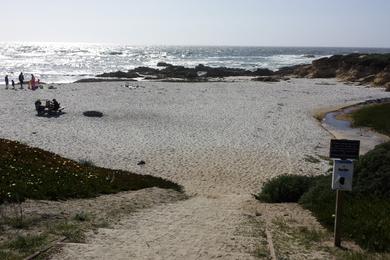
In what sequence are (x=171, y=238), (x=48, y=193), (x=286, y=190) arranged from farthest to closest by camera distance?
(x=286, y=190)
(x=48, y=193)
(x=171, y=238)

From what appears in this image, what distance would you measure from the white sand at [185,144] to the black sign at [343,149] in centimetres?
206


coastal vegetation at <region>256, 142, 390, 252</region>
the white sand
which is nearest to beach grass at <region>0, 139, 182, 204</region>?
the white sand

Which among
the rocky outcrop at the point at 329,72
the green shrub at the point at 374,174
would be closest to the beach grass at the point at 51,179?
the green shrub at the point at 374,174

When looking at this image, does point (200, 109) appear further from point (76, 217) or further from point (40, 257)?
point (40, 257)

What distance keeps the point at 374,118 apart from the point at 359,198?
22.9 metres

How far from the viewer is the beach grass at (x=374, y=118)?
28984 mm

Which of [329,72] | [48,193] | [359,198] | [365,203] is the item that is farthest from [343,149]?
[329,72]

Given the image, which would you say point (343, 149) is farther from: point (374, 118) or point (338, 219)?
point (374, 118)

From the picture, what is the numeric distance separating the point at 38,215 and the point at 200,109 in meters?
25.5

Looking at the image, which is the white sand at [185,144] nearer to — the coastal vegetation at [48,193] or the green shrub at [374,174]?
the coastal vegetation at [48,193]

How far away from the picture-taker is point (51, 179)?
12547 millimetres

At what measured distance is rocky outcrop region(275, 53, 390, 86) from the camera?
198ft

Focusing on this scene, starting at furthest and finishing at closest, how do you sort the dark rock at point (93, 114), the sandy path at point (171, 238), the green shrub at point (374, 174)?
the dark rock at point (93, 114), the green shrub at point (374, 174), the sandy path at point (171, 238)

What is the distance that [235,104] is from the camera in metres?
38.2
